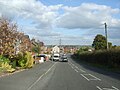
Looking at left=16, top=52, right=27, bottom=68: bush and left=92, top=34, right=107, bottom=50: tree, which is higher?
left=92, top=34, right=107, bottom=50: tree

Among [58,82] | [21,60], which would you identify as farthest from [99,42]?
[58,82]

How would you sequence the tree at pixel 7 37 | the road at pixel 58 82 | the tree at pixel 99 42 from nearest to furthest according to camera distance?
the road at pixel 58 82 < the tree at pixel 7 37 < the tree at pixel 99 42

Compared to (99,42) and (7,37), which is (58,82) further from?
(99,42)

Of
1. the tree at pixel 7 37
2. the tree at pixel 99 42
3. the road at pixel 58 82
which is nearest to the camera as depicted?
the road at pixel 58 82

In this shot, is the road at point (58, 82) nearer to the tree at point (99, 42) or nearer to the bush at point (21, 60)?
the bush at point (21, 60)

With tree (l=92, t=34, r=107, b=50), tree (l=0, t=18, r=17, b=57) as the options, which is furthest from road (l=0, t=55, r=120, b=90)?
tree (l=92, t=34, r=107, b=50)

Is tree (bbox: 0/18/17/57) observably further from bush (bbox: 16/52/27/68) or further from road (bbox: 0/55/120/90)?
road (bbox: 0/55/120/90)

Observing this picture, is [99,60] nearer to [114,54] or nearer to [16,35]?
[114,54]

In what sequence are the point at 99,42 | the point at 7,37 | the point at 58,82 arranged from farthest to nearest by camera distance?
the point at 99,42, the point at 7,37, the point at 58,82

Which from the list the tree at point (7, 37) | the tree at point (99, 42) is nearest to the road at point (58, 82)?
the tree at point (7, 37)

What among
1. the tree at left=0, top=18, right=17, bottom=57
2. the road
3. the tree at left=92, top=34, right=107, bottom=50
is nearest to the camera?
the road

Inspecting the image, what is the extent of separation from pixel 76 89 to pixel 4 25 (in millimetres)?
28995

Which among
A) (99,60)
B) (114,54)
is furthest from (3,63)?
(99,60)

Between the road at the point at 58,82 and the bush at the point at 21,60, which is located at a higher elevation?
the bush at the point at 21,60
